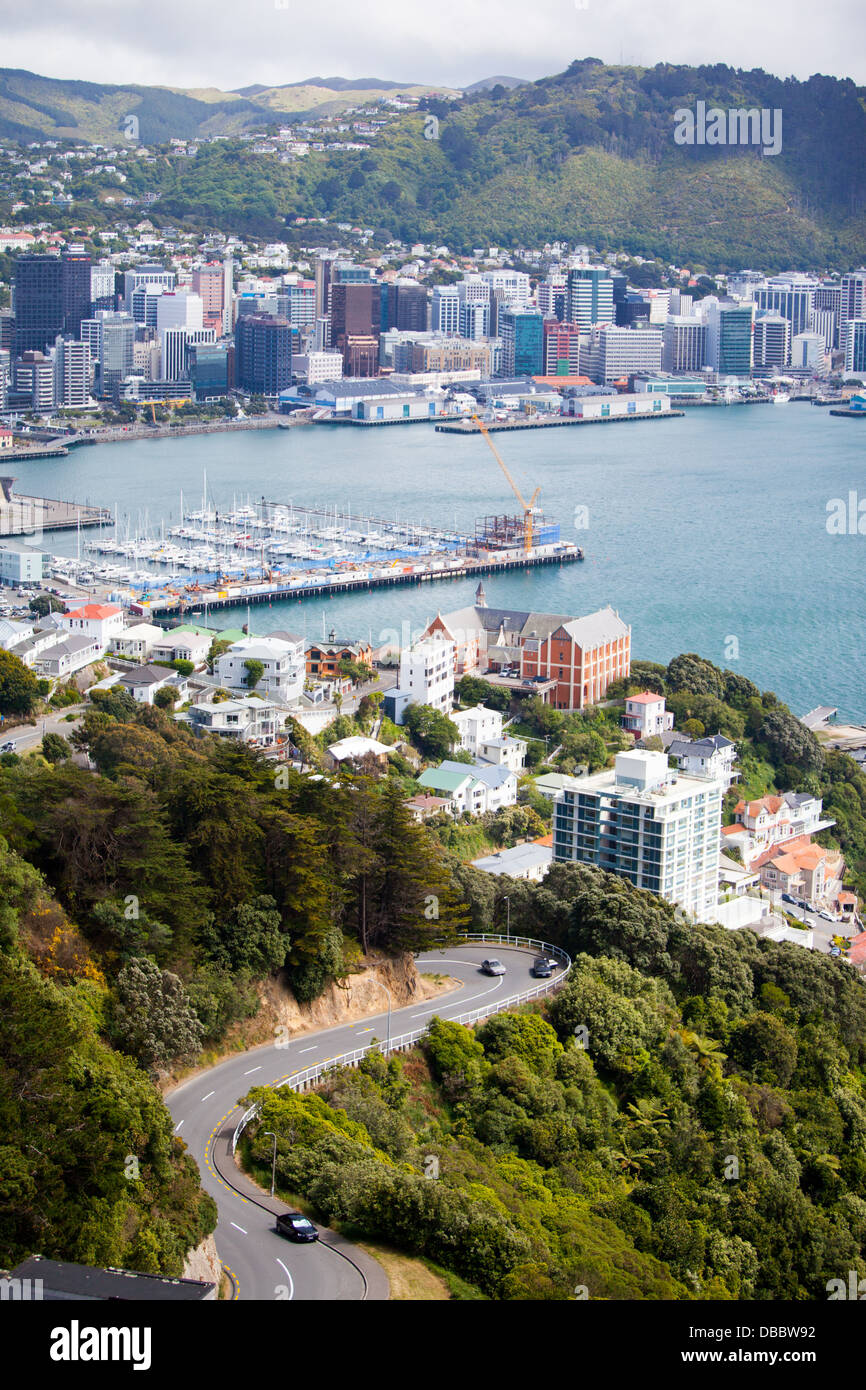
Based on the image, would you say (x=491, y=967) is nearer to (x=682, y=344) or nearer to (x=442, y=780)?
(x=442, y=780)

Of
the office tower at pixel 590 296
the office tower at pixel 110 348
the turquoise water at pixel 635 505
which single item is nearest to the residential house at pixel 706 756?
the turquoise water at pixel 635 505

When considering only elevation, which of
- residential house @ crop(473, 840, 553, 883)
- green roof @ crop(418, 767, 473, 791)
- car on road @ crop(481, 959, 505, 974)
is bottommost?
residential house @ crop(473, 840, 553, 883)

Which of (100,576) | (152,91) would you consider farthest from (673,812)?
(152,91)

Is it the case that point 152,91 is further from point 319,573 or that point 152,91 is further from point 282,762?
point 282,762

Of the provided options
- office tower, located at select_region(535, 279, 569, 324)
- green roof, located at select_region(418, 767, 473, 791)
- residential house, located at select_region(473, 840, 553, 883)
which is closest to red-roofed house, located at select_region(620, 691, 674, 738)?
green roof, located at select_region(418, 767, 473, 791)

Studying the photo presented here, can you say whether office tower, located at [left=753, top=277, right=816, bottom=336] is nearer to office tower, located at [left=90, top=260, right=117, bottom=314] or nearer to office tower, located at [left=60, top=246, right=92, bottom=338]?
office tower, located at [left=90, top=260, right=117, bottom=314]

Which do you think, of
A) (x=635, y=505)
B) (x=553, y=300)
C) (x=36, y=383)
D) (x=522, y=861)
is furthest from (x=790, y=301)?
(x=522, y=861)

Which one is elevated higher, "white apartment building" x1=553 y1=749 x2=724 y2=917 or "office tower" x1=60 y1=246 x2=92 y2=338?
"office tower" x1=60 y1=246 x2=92 y2=338
